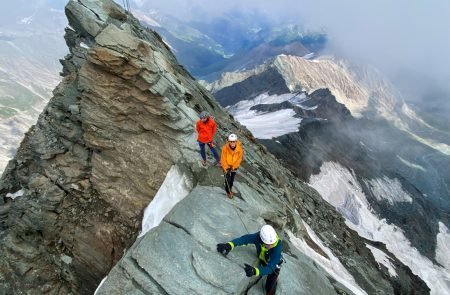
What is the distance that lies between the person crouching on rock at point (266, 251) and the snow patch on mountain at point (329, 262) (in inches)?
375

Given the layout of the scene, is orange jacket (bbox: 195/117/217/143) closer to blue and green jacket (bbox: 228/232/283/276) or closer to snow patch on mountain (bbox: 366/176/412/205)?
blue and green jacket (bbox: 228/232/283/276)

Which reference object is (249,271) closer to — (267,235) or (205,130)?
(267,235)

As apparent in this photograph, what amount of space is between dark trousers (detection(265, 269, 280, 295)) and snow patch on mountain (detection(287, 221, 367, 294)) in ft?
31.4

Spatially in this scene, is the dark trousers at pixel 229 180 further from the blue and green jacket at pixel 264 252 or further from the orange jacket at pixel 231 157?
the blue and green jacket at pixel 264 252

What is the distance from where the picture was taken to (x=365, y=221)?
84.2m

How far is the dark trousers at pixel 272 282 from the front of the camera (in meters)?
14.3

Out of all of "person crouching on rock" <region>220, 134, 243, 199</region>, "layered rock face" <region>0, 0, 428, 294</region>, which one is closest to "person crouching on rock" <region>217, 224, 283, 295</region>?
"person crouching on rock" <region>220, 134, 243, 199</region>

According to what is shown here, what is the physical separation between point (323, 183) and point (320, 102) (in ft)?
299

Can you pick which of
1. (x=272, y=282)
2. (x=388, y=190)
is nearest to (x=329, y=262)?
(x=272, y=282)

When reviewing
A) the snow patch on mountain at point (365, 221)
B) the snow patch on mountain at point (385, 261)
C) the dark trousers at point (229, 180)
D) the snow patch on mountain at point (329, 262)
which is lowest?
the snow patch on mountain at point (365, 221)

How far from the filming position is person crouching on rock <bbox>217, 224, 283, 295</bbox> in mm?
13945

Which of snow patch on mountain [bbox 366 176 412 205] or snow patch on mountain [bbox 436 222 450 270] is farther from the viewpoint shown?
snow patch on mountain [bbox 366 176 412 205]

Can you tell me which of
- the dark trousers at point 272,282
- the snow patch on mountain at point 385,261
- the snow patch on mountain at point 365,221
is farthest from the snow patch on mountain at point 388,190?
the dark trousers at point 272,282

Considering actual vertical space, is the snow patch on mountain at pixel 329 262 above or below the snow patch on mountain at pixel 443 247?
above
